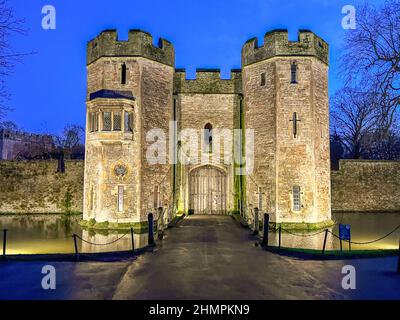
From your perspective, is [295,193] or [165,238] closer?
[165,238]

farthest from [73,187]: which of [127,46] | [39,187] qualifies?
[127,46]

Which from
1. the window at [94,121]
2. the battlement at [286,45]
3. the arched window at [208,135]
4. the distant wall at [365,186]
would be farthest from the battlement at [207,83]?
the distant wall at [365,186]

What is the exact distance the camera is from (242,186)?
64.6 ft

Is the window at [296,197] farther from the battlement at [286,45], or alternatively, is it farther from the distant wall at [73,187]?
the distant wall at [73,187]

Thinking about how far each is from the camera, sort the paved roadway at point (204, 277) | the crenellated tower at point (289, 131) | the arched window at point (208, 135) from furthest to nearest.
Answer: the arched window at point (208, 135) < the crenellated tower at point (289, 131) < the paved roadway at point (204, 277)

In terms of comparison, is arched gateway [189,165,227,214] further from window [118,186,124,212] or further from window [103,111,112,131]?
window [103,111,112,131]

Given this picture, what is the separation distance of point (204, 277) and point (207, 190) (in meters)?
12.8

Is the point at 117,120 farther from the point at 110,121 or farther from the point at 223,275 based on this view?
the point at 223,275

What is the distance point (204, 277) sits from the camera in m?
7.88

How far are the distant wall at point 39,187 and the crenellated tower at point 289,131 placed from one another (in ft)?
51.2

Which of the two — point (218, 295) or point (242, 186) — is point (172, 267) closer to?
point (218, 295)

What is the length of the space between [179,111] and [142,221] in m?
6.81

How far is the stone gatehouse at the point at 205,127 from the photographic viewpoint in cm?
1756
